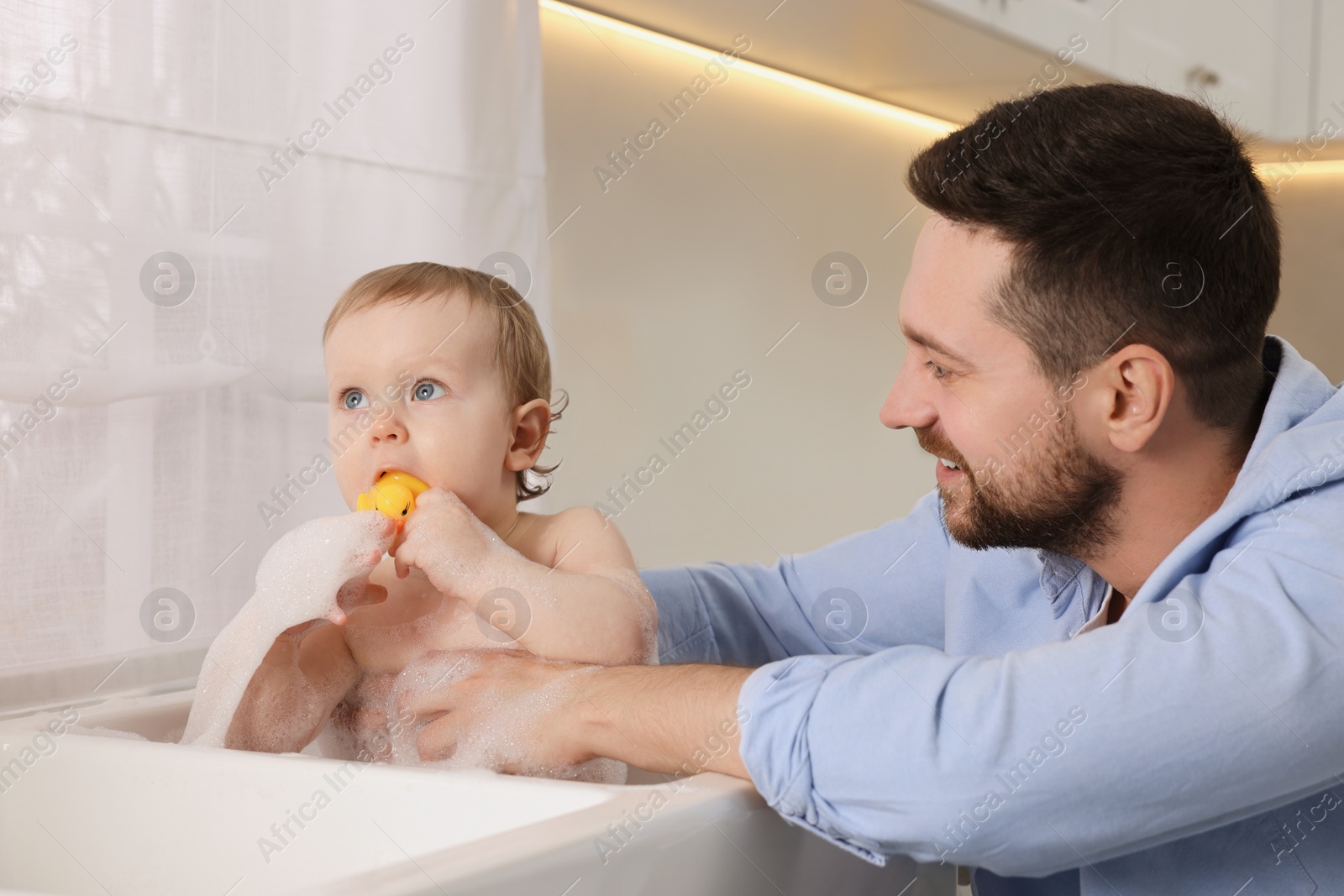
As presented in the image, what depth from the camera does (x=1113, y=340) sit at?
880 millimetres

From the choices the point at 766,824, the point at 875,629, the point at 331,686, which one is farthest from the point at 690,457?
the point at 766,824

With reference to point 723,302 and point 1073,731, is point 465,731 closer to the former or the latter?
point 1073,731

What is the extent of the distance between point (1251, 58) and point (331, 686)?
2.80 m

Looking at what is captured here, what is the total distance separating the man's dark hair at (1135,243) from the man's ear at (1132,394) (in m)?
0.01

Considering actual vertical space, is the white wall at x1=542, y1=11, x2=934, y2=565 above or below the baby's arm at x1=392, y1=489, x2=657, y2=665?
above

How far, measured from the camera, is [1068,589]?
1008mm

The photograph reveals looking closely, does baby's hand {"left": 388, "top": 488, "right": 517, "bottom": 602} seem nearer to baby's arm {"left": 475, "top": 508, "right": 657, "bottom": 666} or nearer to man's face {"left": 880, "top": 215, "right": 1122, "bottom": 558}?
baby's arm {"left": 475, "top": 508, "right": 657, "bottom": 666}

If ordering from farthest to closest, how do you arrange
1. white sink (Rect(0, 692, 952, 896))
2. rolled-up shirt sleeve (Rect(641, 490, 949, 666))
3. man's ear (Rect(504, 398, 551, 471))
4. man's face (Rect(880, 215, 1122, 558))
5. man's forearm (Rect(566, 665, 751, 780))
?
rolled-up shirt sleeve (Rect(641, 490, 949, 666)), man's ear (Rect(504, 398, 551, 471)), man's face (Rect(880, 215, 1122, 558)), man's forearm (Rect(566, 665, 751, 780)), white sink (Rect(0, 692, 952, 896))

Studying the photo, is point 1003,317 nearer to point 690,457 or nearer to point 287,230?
point 287,230

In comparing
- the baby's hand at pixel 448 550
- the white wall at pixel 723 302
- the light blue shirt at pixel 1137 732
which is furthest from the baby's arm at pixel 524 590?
the white wall at pixel 723 302

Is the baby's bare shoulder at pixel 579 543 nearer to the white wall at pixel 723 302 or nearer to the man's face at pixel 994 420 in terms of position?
the man's face at pixel 994 420

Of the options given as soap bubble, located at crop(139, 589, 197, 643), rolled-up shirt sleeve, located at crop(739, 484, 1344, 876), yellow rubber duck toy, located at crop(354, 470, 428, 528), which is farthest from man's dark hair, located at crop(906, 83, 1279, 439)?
soap bubble, located at crop(139, 589, 197, 643)

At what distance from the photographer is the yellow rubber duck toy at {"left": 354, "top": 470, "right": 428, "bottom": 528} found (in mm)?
893

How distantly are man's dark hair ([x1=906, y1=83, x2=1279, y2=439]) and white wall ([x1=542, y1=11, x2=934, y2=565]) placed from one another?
0.95 meters
